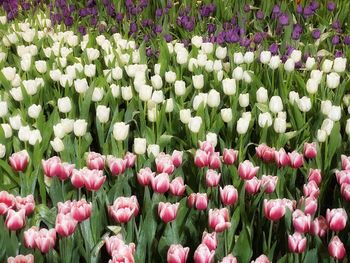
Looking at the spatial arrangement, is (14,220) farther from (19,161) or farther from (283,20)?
(283,20)

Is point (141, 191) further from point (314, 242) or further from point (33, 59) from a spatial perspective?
point (33, 59)

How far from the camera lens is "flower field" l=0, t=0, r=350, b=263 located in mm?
2027

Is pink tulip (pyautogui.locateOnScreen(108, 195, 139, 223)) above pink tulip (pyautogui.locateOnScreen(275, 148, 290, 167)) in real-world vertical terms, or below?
above

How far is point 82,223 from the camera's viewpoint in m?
2.10

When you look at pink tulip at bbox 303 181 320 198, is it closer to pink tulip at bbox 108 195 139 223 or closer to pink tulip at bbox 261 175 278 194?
pink tulip at bbox 261 175 278 194

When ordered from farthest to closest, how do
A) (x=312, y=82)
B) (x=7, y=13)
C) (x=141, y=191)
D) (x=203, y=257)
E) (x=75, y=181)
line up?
(x=7, y=13), (x=312, y=82), (x=141, y=191), (x=75, y=181), (x=203, y=257)

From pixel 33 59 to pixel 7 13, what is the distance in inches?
48.2

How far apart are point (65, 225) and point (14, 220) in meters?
0.17

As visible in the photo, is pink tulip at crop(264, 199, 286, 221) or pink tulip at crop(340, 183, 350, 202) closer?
pink tulip at crop(264, 199, 286, 221)

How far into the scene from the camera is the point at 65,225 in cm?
189

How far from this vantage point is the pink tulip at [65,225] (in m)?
1.88

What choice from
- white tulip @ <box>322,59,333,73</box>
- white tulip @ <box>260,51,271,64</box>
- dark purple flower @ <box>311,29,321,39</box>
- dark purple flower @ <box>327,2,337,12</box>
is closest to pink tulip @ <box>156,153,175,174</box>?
white tulip @ <box>260,51,271,64</box>

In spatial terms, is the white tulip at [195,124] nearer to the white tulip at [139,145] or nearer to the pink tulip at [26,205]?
the white tulip at [139,145]

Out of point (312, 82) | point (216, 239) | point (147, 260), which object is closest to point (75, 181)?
point (147, 260)
